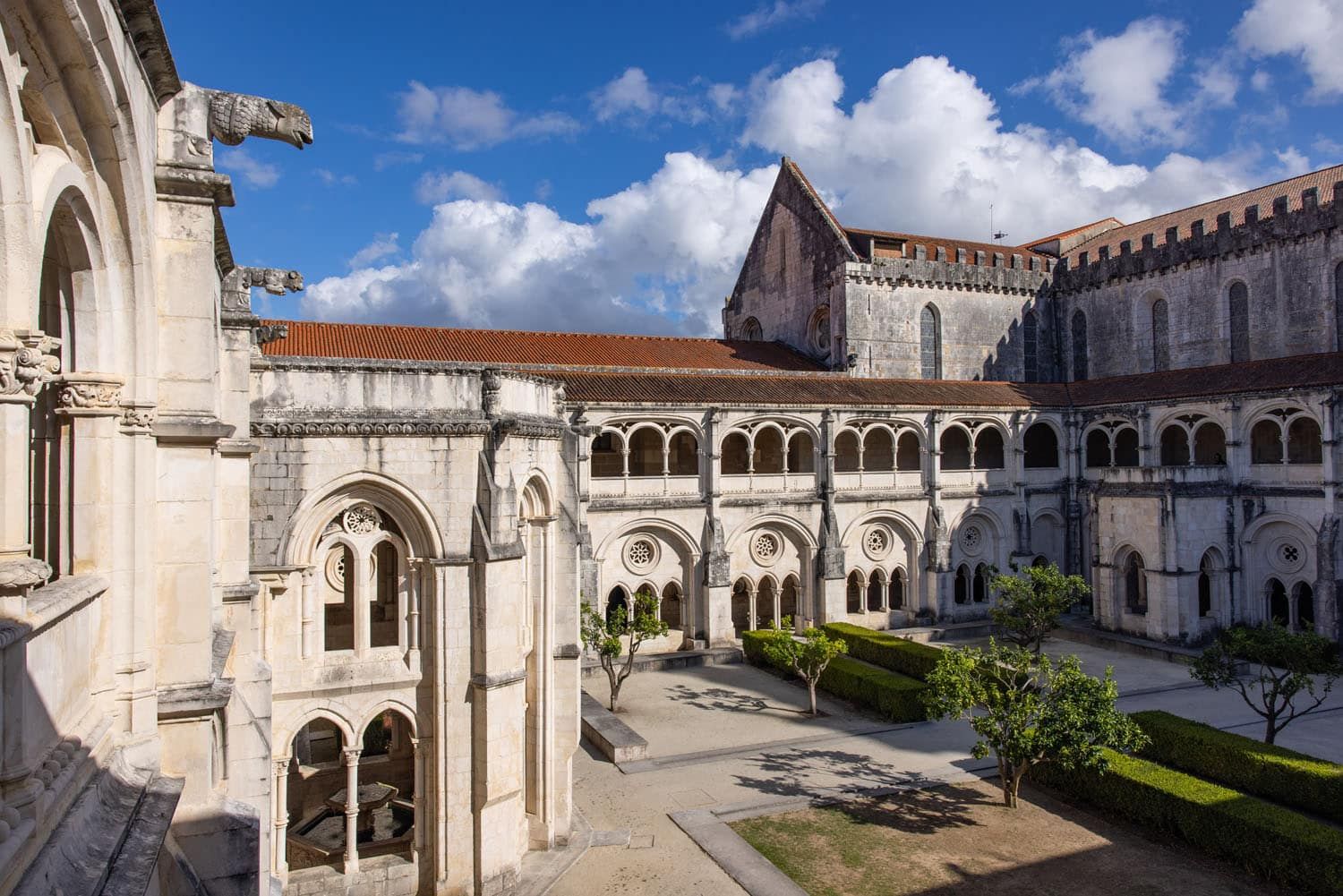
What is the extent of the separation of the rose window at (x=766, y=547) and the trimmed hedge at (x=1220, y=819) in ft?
45.9

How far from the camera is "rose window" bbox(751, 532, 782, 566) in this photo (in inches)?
1204

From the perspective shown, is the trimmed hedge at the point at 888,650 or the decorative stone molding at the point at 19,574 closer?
the decorative stone molding at the point at 19,574

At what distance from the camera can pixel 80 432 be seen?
5.36 metres

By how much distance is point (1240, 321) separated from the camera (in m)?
34.2

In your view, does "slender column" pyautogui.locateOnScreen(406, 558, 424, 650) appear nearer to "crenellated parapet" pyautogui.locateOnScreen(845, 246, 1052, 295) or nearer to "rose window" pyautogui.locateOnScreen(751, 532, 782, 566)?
"rose window" pyautogui.locateOnScreen(751, 532, 782, 566)

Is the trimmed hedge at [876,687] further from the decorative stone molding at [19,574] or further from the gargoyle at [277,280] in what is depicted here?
the decorative stone molding at [19,574]

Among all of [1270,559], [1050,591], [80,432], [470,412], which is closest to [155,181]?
[80,432]

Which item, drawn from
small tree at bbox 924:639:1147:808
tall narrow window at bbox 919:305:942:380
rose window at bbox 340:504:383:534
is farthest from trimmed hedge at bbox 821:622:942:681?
rose window at bbox 340:504:383:534

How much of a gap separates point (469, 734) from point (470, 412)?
15.8 ft

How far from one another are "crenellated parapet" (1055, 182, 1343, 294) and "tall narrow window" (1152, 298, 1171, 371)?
1613mm

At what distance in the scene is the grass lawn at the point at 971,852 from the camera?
44.7 feet

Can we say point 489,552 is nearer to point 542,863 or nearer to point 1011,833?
point 542,863

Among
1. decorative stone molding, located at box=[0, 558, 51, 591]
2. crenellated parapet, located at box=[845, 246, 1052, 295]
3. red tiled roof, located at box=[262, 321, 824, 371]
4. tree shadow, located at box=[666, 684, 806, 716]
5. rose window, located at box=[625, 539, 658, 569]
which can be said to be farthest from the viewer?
crenellated parapet, located at box=[845, 246, 1052, 295]

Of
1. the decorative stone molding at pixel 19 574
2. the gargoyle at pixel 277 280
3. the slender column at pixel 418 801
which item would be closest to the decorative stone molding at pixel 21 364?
the decorative stone molding at pixel 19 574
